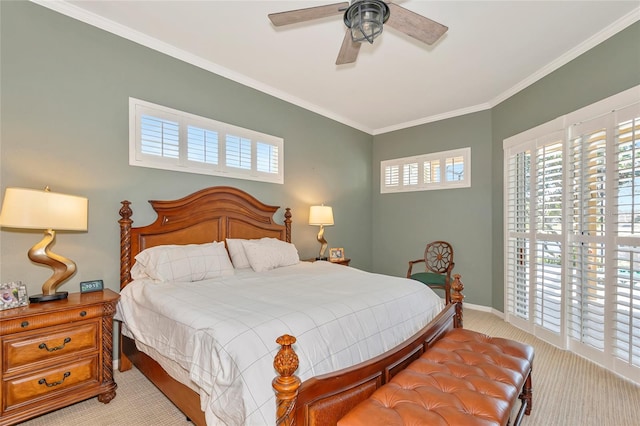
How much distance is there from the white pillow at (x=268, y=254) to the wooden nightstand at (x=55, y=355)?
122 cm

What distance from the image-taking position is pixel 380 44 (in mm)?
2992

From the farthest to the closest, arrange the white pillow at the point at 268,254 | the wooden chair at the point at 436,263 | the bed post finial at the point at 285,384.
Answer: the wooden chair at the point at 436,263, the white pillow at the point at 268,254, the bed post finial at the point at 285,384

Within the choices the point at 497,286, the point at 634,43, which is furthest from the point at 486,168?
the point at 634,43

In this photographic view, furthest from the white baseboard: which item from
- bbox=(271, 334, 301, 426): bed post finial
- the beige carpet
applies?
bbox=(271, 334, 301, 426): bed post finial

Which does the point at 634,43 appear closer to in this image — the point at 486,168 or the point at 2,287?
the point at 486,168

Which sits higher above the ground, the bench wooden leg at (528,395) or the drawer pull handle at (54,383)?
the drawer pull handle at (54,383)

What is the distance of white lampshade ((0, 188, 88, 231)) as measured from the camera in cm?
193

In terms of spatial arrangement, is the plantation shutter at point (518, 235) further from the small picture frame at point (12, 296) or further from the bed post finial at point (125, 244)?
the small picture frame at point (12, 296)

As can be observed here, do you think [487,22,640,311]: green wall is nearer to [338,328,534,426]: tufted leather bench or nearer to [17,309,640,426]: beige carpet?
[17,309,640,426]: beige carpet

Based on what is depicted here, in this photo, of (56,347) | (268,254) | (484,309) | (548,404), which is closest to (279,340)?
(56,347)

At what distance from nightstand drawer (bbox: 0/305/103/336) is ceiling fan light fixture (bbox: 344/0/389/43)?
2.57 meters

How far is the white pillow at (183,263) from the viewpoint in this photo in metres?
2.51

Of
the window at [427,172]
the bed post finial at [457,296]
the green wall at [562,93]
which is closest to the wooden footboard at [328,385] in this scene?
the bed post finial at [457,296]

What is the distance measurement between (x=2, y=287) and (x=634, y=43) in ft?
16.4
